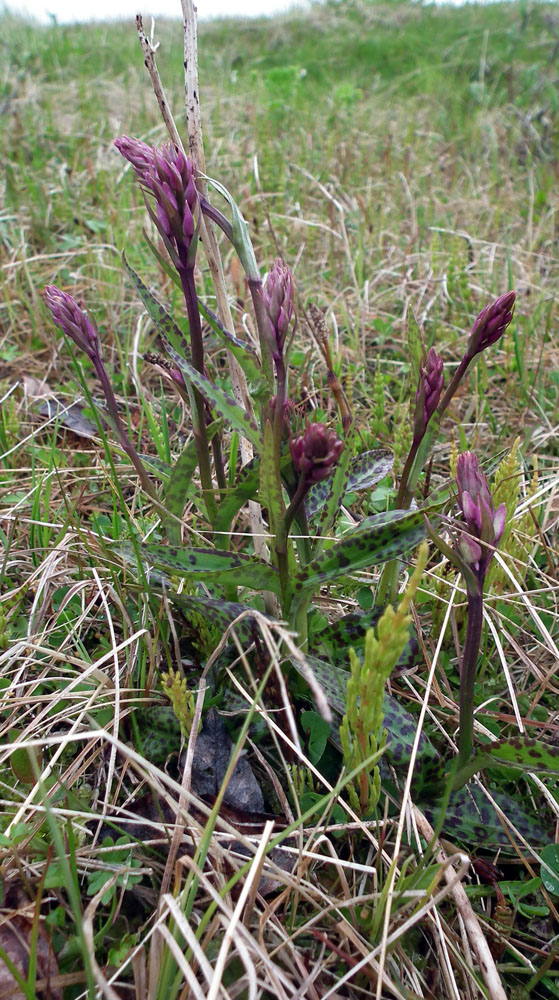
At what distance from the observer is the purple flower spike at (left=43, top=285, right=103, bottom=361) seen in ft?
4.64

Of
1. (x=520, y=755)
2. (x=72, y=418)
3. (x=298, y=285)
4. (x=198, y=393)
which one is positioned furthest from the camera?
(x=298, y=285)

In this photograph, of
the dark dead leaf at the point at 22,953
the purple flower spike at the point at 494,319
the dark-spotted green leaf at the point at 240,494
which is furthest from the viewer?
the dark-spotted green leaf at the point at 240,494

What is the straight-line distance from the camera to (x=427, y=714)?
1.47 m

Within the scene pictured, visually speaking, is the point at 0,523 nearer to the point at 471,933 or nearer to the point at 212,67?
the point at 471,933

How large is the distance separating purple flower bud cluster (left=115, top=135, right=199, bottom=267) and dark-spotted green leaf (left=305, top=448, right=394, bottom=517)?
1.91ft

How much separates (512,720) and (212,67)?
10.2 metres

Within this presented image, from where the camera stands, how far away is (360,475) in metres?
1.53

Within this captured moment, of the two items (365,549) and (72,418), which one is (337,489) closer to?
(365,549)

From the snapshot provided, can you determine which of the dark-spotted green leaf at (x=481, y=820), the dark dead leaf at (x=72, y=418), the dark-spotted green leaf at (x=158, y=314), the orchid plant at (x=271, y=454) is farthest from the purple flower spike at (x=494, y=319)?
the dark dead leaf at (x=72, y=418)

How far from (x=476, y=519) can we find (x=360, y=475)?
1.53 ft

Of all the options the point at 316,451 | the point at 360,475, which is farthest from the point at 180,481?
the point at 316,451

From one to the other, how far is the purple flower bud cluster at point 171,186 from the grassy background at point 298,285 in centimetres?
76

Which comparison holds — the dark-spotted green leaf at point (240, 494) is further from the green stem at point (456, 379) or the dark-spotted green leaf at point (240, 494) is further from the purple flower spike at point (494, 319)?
the purple flower spike at point (494, 319)

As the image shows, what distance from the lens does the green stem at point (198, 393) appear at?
1.27m
